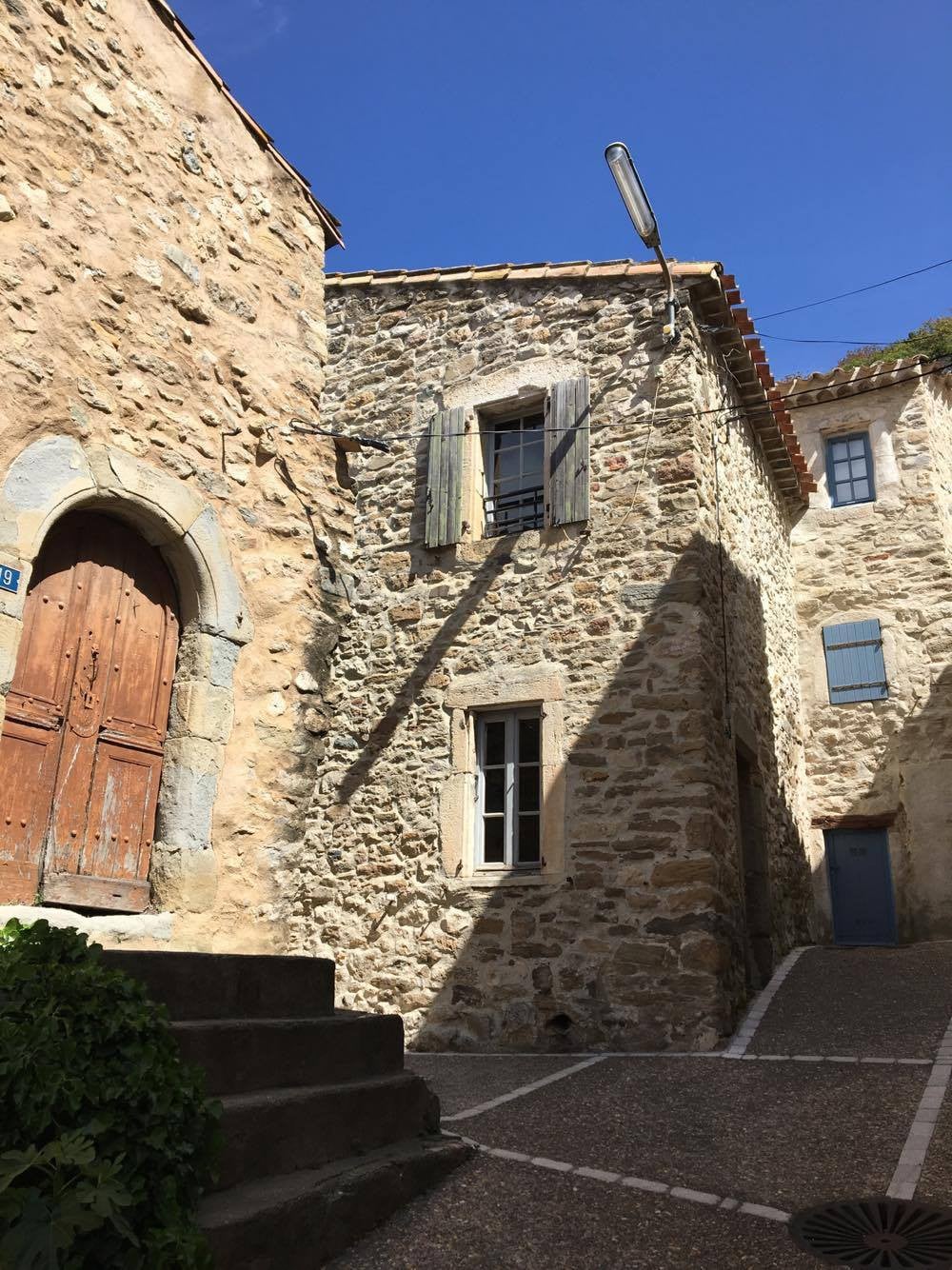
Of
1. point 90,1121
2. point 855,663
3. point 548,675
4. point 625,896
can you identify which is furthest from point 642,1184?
point 855,663

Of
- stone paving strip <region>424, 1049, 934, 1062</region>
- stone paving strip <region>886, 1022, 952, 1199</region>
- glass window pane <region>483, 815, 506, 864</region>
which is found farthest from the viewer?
glass window pane <region>483, 815, 506, 864</region>

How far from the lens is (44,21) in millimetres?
4684

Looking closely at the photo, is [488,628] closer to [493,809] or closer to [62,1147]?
[493,809]

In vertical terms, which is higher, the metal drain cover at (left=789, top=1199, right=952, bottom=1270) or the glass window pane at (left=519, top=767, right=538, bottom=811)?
the glass window pane at (left=519, top=767, right=538, bottom=811)

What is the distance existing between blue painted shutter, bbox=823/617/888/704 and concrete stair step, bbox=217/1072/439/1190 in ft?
29.6

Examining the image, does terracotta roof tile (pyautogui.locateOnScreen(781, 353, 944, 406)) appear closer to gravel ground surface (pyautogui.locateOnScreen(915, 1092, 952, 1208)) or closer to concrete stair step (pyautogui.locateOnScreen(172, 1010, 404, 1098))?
gravel ground surface (pyautogui.locateOnScreen(915, 1092, 952, 1208))

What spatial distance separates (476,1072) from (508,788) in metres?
2.11

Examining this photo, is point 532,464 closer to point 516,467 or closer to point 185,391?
point 516,467

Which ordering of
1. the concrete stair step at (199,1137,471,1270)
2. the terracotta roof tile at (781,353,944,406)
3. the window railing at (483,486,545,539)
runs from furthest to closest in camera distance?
1. the terracotta roof tile at (781,353,944,406)
2. the window railing at (483,486,545,539)
3. the concrete stair step at (199,1137,471,1270)

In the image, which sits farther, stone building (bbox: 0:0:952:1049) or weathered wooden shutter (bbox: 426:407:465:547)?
weathered wooden shutter (bbox: 426:407:465:547)

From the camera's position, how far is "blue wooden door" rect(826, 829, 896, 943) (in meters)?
11.0

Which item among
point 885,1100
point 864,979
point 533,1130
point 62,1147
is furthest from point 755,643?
point 62,1147

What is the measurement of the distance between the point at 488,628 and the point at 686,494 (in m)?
1.83

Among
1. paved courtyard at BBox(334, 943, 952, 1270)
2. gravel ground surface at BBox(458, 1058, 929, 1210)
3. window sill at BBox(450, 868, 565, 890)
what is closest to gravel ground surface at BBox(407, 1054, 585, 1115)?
paved courtyard at BBox(334, 943, 952, 1270)
